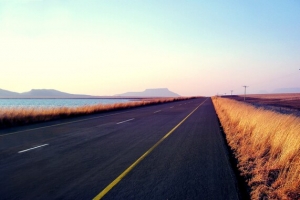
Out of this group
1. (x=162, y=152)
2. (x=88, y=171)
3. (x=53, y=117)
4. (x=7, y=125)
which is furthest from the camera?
(x=53, y=117)

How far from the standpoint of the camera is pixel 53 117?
2202 centimetres

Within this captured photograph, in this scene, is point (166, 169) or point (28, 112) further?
point (28, 112)

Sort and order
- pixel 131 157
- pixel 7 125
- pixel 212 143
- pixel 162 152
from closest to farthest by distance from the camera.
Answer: pixel 131 157 → pixel 162 152 → pixel 212 143 → pixel 7 125

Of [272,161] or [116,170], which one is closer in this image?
[116,170]

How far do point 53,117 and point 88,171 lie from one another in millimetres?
16917

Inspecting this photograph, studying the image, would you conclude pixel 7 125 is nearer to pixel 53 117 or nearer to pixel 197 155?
pixel 53 117

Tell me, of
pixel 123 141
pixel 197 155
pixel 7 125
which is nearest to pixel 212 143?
pixel 197 155

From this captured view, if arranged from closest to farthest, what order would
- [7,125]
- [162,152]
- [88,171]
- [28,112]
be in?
[88,171] → [162,152] → [7,125] → [28,112]

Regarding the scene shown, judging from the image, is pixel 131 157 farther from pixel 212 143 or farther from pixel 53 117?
pixel 53 117

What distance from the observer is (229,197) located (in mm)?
4785

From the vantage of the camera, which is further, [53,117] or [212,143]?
[53,117]

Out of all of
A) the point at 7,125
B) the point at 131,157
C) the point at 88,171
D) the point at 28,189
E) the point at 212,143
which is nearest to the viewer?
the point at 28,189

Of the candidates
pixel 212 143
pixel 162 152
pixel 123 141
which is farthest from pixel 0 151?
pixel 212 143

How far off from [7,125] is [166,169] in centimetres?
1410
